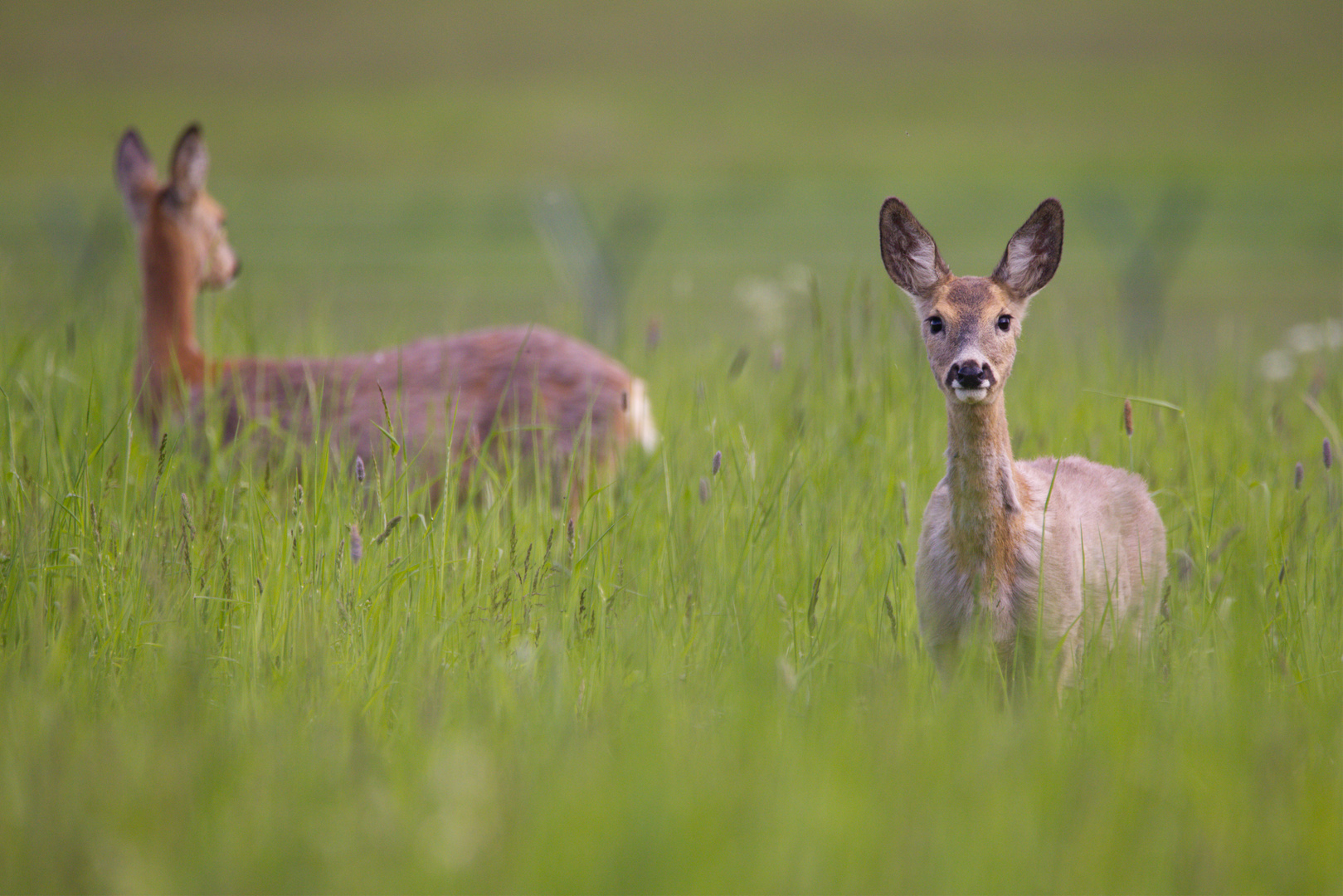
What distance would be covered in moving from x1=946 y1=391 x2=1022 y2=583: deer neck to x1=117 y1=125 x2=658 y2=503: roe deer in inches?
65.6

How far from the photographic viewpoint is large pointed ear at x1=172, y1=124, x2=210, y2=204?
5.84 metres

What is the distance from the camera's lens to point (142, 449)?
444cm

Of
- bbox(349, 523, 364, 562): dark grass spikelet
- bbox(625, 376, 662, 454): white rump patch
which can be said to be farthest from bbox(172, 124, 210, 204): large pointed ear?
bbox(349, 523, 364, 562): dark grass spikelet

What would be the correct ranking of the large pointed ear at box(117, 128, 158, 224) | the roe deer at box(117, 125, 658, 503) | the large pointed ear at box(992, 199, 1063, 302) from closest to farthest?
the large pointed ear at box(992, 199, 1063, 302) < the roe deer at box(117, 125, 658, 503) < the large pointed ear at box(117, 128, 158, 224)

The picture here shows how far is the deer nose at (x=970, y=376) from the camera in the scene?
3363 mm

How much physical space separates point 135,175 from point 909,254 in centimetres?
417

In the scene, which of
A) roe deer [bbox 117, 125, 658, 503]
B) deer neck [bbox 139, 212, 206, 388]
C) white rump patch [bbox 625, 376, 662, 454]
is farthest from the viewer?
deer neck [bbox 139, 212, 206, 388]

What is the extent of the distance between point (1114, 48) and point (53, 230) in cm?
8291

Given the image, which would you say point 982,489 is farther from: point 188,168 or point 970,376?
point 188,168

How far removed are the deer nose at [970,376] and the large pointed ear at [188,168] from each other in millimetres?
3912

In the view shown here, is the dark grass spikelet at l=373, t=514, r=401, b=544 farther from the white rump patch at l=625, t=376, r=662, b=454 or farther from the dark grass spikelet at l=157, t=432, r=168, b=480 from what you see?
the white rump patch at l=625, t=376, r=662, b=454

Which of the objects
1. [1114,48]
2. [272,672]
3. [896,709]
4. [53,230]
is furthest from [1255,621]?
[1114,48]

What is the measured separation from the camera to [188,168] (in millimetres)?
5918

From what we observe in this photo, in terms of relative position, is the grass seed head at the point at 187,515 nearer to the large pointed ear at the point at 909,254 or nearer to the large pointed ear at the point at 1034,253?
the large pointed ear at the point at 909,254
